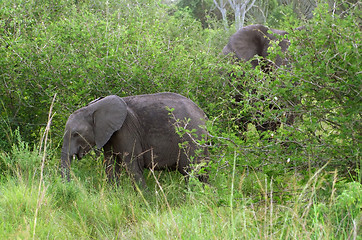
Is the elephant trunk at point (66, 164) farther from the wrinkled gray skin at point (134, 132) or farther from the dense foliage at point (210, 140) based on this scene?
the dense foliage at point (210, 140)

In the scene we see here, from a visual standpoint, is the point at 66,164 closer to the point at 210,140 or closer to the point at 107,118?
the point at 107,118

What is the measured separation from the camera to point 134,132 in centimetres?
550

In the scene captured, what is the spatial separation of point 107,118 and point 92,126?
8.9 inches

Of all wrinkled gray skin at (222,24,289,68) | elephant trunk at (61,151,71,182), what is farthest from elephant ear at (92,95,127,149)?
wrinkled gray skin at (222,24,289,68)

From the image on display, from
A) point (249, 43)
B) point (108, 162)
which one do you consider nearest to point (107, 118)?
point (108, 162)

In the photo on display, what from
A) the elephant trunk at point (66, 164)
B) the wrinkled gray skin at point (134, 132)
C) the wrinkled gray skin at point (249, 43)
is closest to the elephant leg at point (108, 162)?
the wrinkled gray skin at point (134, 132)

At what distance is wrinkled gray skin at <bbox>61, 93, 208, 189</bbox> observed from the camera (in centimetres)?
540

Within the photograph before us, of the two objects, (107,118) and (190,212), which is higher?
(107,118)

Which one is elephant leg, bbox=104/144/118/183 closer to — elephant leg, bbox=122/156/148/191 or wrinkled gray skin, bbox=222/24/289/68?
elephant leg, bbox=122/156/148/191

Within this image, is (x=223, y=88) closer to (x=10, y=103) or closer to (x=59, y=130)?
(x=59, y=130)

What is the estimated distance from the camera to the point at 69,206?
4809mm

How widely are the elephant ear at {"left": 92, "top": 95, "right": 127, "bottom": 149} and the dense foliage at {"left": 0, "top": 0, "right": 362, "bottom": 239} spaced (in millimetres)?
448

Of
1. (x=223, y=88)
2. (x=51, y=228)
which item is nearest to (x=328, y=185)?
(x=51, y=228)

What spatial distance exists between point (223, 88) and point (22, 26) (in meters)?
3.27
